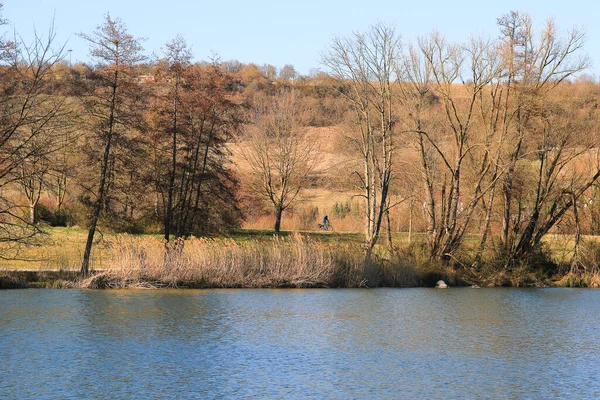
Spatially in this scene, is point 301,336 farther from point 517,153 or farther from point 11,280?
point 517,153

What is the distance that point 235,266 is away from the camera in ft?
96.7

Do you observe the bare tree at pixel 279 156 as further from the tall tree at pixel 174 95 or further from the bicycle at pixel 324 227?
the tall tree at pixel 174 95

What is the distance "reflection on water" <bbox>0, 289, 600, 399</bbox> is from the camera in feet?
44.0

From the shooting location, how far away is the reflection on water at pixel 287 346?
44.0 ft

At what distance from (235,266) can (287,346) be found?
40.4ft

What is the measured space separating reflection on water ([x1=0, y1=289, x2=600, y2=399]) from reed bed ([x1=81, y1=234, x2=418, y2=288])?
144 centimetres

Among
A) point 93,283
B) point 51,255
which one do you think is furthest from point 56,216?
point 93,283

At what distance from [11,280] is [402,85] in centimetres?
1979

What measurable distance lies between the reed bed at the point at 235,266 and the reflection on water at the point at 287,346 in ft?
4.73

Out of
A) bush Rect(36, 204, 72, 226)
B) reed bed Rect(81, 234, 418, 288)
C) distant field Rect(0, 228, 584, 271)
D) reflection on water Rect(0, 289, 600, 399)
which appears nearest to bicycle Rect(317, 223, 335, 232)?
distant field Rect(0, 228, 584, 271)

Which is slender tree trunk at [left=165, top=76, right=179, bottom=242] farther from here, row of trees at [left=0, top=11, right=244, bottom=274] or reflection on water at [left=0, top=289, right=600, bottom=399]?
reflection on water at [left=0, top=289, right=600, bottom=399]

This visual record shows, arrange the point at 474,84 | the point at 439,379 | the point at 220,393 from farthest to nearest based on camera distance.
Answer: the point at 474,84 → the point at 439,379 → the point at 220,393

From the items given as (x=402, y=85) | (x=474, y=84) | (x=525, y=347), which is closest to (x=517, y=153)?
(x=474, y=84)

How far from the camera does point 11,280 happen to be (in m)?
27.2
